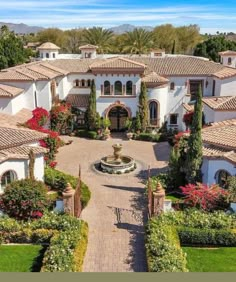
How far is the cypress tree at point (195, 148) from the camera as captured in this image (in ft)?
84.0

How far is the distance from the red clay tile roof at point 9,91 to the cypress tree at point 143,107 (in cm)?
1264

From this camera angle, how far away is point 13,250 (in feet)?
64.9

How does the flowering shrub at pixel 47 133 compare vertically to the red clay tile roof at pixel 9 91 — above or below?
below

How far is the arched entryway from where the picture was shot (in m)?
43.6

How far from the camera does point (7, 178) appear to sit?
25.1m

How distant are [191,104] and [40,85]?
675 inches

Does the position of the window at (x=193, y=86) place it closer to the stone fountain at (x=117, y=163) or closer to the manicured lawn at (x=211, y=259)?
the stone fountain at (x=117, y=163)

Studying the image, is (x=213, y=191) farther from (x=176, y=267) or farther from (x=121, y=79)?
(x=121, y=79)

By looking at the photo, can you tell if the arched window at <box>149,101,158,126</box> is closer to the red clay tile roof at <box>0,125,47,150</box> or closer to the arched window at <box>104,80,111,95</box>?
the arched window at <box>104,80,111,95</box>

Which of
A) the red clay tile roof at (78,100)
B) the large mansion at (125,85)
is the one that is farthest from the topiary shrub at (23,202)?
the red clay tile roof at (78,100)

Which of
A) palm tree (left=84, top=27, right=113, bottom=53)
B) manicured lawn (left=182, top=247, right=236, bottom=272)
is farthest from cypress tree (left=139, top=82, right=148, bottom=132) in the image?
palm tree (left=84, top=27, right=113, bottom=53)

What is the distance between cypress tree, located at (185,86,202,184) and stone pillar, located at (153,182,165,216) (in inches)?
216

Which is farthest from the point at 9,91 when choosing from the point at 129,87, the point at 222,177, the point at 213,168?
the point at 222,177

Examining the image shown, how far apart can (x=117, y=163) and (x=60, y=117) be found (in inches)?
443
